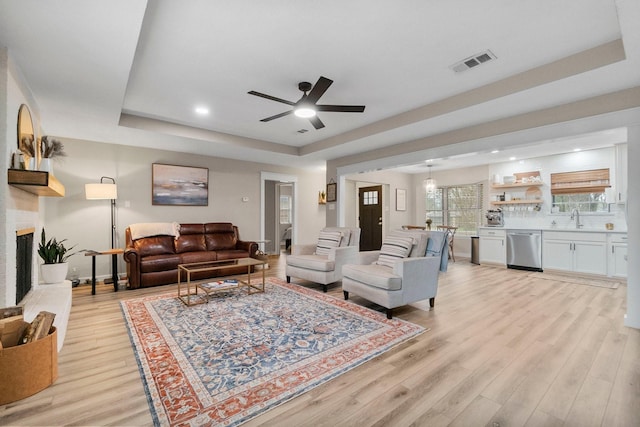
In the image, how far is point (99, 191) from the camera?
450 centimetres

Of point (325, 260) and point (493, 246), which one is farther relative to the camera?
point (493, 246)

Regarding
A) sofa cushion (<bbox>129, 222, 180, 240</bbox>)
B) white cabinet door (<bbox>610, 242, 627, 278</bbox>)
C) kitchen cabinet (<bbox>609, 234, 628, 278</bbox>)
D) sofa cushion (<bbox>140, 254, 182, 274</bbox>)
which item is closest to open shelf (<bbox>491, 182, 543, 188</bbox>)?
kitchen cabinet (<bbox>609, 234, 628, 278</bbox>)

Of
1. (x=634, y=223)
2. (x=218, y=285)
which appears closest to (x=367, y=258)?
(x=218, y=285)

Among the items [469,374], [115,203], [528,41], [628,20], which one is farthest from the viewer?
[115,203]

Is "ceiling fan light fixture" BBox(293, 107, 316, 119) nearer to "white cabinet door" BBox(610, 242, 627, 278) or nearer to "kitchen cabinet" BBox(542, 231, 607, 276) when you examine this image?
"kitchen cabinet" BBox(542, 231, 607, 276)

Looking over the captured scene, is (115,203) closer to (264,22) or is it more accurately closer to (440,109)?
(264,22)

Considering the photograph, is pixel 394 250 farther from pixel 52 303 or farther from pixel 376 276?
pixel 52 303

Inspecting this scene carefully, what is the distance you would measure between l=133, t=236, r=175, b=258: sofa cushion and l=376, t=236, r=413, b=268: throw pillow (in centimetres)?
363

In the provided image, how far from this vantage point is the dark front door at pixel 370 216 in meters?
8.26

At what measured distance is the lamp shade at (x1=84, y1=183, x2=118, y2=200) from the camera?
4.44m

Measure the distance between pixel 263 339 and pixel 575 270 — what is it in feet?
19.0

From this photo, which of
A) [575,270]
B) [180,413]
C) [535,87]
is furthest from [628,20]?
[575,270]

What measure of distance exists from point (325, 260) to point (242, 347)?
2011 millimetres

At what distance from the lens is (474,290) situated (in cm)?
432
